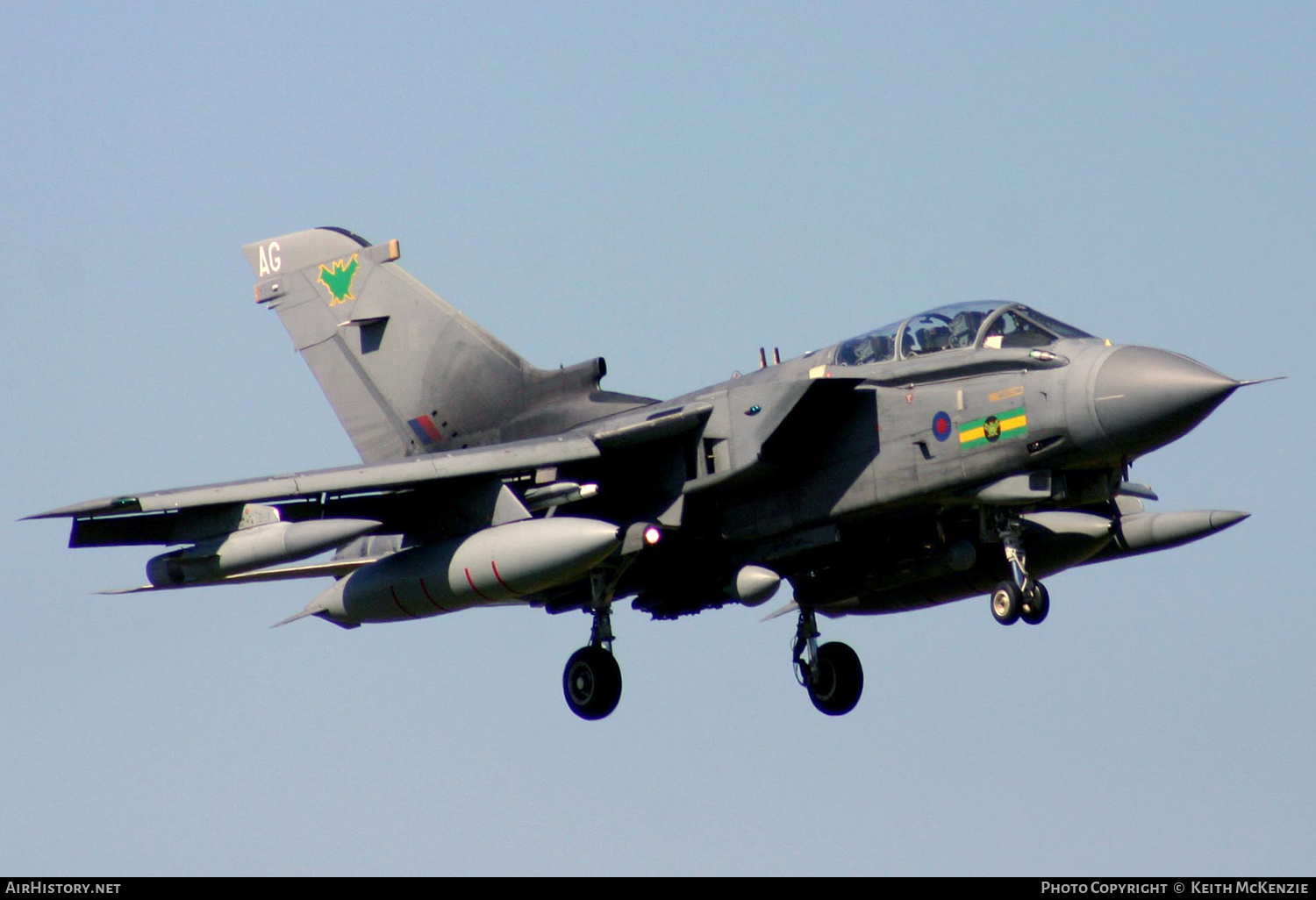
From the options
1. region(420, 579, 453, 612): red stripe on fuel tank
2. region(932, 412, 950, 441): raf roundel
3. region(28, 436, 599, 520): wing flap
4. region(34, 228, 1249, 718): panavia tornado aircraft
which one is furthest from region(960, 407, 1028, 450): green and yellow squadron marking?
region(420, 579, 453, 612): red stripe on fuel tank

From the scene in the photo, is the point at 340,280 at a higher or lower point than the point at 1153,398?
→ higher

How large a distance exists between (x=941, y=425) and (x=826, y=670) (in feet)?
13.5

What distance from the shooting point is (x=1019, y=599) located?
669 inches

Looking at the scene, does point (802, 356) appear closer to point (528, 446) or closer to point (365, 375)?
point (528, 446)

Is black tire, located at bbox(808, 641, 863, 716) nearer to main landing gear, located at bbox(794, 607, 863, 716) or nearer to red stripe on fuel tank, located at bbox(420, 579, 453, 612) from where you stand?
main landing gear, located at bbox(794, 607, 863, 716)

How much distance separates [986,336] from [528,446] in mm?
4756

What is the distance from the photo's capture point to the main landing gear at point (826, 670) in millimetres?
20328

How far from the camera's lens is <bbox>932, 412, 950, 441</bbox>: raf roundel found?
681 inches

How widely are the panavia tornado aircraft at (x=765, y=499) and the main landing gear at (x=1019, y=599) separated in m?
0.02

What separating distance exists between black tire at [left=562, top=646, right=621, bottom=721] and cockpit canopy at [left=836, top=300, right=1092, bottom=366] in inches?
169

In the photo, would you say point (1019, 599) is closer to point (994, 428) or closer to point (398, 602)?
point (994, 428)

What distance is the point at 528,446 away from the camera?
18.7 metres

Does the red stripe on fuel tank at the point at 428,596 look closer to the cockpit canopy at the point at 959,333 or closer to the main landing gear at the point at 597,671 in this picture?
the main landing gear at the point at 597,671

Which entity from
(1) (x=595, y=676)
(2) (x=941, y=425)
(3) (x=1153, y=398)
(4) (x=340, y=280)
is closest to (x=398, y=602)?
(1) (x=595, y=676)
